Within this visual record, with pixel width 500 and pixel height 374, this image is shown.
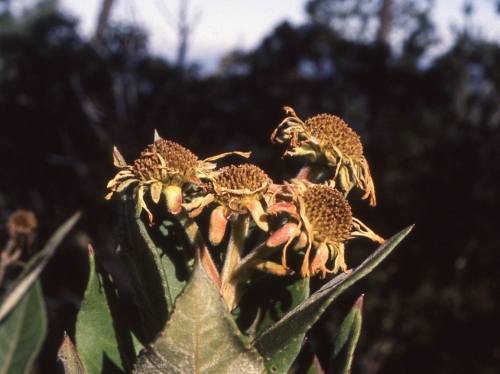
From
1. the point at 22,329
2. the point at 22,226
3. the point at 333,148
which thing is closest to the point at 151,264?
the point at 333,148

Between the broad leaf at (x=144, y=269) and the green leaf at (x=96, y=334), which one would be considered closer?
the broad leaf at (x=144, y=269)

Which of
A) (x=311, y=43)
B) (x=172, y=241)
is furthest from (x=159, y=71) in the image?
(x=172, y=241)

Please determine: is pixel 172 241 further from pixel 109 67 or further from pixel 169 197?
pixel 109 67


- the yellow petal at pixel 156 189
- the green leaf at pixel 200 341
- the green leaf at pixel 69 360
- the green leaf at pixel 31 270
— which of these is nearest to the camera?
the green leaf at pixel 200 341

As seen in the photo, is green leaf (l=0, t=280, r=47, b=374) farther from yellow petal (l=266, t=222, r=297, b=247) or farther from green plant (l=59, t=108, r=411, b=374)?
yellow petal (l=266, t=222, r=297, b=247)

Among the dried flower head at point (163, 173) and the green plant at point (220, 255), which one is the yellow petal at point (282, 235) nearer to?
the green plant at point (220, 255)

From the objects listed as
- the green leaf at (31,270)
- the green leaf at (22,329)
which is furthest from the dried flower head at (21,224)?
the green leaf at (31,270)

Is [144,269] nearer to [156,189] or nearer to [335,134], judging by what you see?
[156,189]

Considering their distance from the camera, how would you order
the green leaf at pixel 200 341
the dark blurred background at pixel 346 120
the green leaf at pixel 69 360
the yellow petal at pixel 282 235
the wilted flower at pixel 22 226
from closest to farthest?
the green leaf at pixel 200 341 < the green leaf at pixel 69 360 < the yellow petal at pixel 282 235 < the wilted flower at pixel 22 226 < the dark blurred background at pixel 346 120
